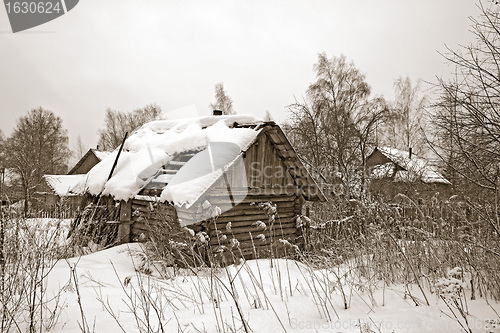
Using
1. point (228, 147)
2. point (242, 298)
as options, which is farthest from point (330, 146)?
point (242, 298)

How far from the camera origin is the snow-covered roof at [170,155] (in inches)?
319

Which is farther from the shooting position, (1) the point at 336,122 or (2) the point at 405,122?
(2) the point at 405,122

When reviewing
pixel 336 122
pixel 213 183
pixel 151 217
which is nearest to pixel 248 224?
pixel 213 183

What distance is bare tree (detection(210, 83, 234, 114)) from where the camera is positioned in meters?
24.8

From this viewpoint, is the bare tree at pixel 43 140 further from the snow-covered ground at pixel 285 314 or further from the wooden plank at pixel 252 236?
the snow-covered ground at pixel 285 314

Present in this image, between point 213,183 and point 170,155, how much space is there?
10.6ft

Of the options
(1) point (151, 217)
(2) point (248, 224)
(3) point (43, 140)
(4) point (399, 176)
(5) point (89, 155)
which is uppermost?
(3) point (43, 140)

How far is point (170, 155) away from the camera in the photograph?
10594mm

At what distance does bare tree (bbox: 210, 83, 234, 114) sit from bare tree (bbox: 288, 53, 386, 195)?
8.20m

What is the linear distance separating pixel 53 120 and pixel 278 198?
1042 inches

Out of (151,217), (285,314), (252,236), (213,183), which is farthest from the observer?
(151,217)

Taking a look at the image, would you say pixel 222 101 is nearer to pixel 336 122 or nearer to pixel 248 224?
pixel 336 122

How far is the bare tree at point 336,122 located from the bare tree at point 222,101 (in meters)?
8.20

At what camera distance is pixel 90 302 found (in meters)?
3.74
